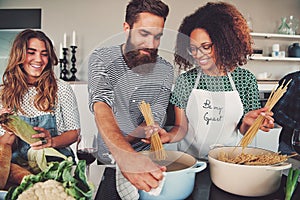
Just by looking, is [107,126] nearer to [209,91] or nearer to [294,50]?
[209,91]

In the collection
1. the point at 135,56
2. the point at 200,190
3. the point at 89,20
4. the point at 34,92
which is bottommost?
the point at 200,190

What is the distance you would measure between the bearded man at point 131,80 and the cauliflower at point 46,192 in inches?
9.0

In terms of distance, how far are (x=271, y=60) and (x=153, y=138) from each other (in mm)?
636

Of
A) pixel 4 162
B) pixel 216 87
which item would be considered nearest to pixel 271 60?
pixel 216 87

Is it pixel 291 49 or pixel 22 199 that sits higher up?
pixel 291 49

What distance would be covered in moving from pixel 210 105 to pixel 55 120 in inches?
19.1

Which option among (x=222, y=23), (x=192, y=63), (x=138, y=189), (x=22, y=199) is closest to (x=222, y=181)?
(x=138, y=189)

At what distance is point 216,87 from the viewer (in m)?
0.92

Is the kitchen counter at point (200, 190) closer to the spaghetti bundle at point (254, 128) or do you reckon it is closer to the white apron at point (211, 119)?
the spaghetti bundle at point (254, 128)

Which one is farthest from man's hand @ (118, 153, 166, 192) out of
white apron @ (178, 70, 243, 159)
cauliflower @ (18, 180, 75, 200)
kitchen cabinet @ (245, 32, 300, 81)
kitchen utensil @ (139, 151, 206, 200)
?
kitchen cabinet @ (245, 32, 300, 81)

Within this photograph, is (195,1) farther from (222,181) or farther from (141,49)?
(222,181)

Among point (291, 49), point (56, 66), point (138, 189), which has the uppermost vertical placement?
point (291, 49)

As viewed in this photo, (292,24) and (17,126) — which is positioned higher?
(292,24)

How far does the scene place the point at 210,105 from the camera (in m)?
0.90
